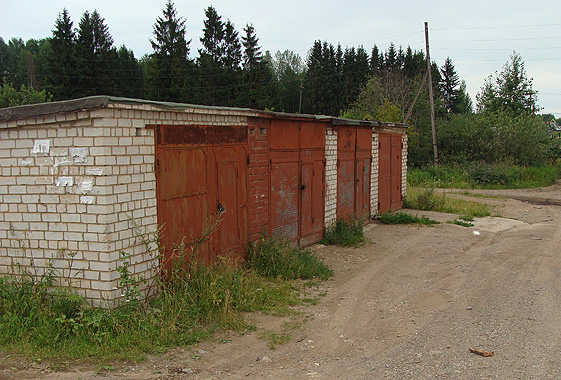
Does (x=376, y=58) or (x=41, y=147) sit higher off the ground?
(x=376, y=58)

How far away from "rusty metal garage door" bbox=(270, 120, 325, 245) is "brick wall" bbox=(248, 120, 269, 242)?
22 cm

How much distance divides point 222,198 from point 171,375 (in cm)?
335

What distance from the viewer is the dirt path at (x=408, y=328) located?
4.53m

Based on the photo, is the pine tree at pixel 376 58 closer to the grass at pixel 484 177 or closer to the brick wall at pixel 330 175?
the grass at pixel 484 177

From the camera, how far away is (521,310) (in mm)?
6254

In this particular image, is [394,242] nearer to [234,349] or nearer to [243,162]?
[243,162]

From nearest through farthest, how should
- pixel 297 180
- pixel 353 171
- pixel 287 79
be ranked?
pixel 297 180 → pixel 353 171 → pixel 287 79

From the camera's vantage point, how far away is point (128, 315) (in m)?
5.12

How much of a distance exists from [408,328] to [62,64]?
4348cm

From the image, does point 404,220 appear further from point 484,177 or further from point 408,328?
point 484,177

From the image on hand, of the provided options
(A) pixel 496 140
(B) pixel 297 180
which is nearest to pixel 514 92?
(A) pixel 496 140

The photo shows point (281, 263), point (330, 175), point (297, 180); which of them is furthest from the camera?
point (330, 175)

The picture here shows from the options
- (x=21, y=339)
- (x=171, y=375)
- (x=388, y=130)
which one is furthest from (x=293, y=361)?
(x=388, y=130)

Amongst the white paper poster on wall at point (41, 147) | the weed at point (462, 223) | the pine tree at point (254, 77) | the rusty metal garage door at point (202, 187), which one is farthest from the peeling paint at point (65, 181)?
the pine tree at point (254, 77)
